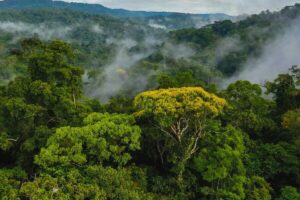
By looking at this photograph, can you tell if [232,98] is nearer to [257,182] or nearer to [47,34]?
[257,182]

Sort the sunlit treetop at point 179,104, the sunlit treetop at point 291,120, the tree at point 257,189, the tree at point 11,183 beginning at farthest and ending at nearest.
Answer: the sunlit treetop at point 291,120 < the tree at point 257,189 < the sunlit treetop at point 179,104 < the tree at point 11,183

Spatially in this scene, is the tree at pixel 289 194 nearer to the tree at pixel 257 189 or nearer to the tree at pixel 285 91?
the tree at pixel 257 189

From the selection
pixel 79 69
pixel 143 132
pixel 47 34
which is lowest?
pixel 47 34

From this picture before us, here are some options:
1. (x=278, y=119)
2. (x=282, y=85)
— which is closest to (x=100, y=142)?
(x=278, y=119)

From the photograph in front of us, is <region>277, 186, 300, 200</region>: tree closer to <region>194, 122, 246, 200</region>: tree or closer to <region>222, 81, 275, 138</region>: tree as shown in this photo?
<region>194, 122, 246, 200</region>: tree

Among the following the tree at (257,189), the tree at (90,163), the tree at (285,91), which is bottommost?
the tree at (257,189)

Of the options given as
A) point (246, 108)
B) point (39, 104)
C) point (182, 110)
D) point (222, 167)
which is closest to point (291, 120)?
point (246, 108)

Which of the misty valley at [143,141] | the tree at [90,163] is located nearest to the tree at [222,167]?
the misty valley at [143,141]
